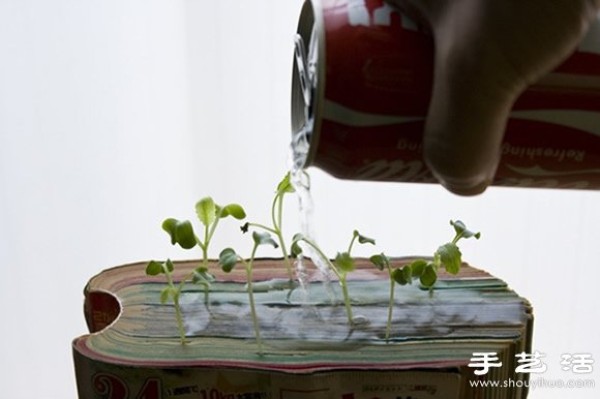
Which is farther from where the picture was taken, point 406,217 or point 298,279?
point 406,217

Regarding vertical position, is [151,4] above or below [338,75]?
above

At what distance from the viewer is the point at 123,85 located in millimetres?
876

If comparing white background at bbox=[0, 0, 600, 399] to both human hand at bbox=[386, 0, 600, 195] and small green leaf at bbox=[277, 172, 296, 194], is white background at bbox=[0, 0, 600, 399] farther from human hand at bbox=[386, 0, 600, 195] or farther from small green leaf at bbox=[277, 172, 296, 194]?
human hand at bbox=[386, 0, 600, 195]

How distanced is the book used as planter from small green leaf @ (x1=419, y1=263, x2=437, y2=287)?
24 mm

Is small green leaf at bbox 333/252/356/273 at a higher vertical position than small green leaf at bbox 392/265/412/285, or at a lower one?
higher

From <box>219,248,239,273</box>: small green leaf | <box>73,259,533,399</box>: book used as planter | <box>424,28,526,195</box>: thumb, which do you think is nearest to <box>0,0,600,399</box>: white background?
<box>73,259,533,399</box>: book used as planter

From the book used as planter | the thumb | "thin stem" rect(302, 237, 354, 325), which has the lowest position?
the book used as planter

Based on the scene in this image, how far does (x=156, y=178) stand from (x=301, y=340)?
452 millimetres

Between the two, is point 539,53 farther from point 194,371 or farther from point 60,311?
point 60,311

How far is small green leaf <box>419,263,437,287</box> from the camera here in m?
0.57

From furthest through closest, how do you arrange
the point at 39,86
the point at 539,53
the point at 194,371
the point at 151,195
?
1. the point at 151,195
2. the point at 39,86
3. the point at 194,371
4. the point at 539,53

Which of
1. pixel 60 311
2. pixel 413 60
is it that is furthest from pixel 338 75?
pixel 60 311

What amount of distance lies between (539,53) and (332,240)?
60 centimetres

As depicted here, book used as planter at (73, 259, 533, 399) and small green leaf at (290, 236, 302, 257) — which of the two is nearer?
book used as planter at (73, 259, 533, 399)
